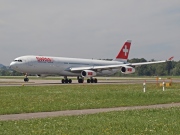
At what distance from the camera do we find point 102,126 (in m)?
12.3

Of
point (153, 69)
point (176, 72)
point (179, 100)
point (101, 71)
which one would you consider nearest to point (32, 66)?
point (101, 71)

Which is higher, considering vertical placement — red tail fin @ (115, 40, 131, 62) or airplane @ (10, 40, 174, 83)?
red tail fin @ (115, 40, 131, 62)

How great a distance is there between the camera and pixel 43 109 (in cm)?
1836

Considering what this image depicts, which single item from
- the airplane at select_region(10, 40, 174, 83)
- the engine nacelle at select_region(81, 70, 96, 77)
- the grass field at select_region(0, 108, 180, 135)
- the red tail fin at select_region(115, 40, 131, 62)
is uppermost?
the red tail fin at select_region(115, 40, 131, 62)

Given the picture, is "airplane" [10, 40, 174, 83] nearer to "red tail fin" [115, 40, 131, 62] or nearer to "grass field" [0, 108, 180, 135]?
"red tail fin" [115, 40, 131, 62]

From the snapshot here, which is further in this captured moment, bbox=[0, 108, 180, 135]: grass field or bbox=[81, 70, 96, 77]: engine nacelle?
bbox=[81, 70, 96, 77]: engine nacelle

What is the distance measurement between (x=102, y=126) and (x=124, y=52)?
6173cm

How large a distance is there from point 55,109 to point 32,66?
35707 millimetres

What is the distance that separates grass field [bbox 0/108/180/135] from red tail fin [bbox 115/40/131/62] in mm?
58352

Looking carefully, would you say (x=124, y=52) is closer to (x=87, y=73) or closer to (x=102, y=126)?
(x=87, y=73)

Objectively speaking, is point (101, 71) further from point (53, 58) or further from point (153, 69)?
point (153, 69)

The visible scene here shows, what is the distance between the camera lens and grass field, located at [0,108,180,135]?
1111 cm

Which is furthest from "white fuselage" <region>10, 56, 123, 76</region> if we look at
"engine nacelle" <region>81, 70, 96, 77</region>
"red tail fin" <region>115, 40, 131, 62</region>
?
"red tail fin" <region>115, 40, 131, 62</region>

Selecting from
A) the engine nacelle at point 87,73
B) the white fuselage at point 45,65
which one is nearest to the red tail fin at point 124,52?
the white fuselage at point 45,65
